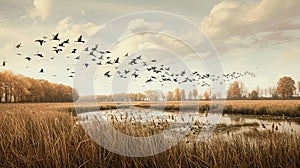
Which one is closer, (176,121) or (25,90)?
(176,121)

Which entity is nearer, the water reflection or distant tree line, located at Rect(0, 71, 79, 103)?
the water reflection

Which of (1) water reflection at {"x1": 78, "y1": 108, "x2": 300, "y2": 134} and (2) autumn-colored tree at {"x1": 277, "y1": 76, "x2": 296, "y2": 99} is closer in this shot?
(1) water reflection at {"x1": 78, "y1": 108, "x2": 300, "y2": 134}

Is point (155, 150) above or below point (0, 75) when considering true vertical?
below

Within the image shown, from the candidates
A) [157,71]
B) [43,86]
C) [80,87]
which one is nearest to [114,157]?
[80,87]

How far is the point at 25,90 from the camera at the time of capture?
41531mm

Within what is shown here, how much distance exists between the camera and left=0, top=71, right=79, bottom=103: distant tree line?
1561 inches

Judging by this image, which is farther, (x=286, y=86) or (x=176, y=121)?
(x=286, y=86)

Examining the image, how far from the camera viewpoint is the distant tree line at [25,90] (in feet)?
130

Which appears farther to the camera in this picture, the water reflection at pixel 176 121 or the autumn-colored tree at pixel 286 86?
the autumn-colored tree at pixel 286 86

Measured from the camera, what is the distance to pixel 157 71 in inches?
482

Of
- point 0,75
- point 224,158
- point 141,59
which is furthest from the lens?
point 0,75

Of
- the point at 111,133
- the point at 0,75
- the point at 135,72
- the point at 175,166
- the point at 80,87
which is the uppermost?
the point at 0,75

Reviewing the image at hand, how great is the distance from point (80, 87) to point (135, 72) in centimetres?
404

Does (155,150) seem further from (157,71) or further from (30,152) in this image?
(157,71)
